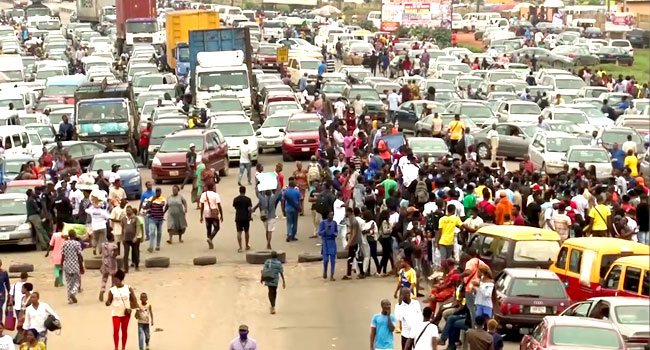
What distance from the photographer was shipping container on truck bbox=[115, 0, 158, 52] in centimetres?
8412

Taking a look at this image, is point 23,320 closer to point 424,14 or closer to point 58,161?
point 58,161

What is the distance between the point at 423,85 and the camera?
5962cm

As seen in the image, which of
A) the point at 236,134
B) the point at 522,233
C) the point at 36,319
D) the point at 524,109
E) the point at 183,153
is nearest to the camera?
the point at 36,319

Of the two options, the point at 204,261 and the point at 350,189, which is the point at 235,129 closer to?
the point at 350,189

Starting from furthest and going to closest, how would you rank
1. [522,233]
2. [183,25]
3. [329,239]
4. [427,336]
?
[183,25]
[329,239]
[522,233]
[427,336]

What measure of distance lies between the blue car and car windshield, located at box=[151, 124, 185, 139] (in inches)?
245

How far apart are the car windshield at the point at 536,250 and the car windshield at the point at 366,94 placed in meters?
29.2

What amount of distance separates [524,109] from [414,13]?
4907 cm

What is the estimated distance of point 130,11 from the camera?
8444cm

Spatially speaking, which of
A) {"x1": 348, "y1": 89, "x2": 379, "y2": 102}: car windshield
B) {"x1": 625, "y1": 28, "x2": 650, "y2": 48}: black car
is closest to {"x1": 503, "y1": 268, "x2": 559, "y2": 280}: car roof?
{"x1": 348, "y1": 89, "x2": 379, "y2": 102}: car windshield

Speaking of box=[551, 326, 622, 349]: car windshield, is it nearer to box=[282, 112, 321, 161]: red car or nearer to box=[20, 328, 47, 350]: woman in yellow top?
box=[20, 328, 47, 350]: woman in yellow top

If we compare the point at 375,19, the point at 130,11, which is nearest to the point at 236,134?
the point at 130,11

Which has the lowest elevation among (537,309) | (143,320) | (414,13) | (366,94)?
(414,13)

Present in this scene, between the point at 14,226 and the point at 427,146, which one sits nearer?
the point at 14,226
